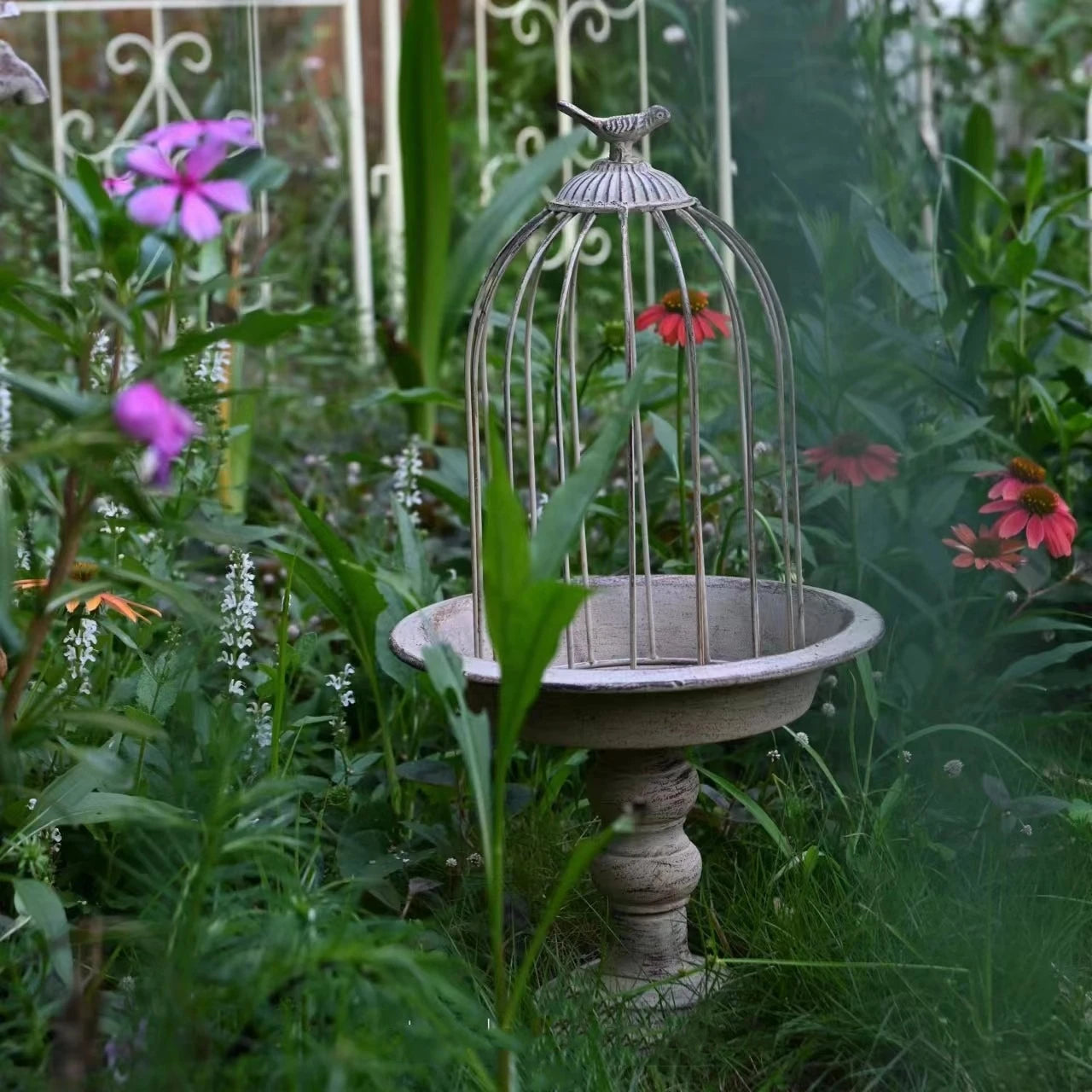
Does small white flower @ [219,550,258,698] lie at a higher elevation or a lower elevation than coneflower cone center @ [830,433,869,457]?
lower

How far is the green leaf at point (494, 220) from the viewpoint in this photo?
3.06 meters

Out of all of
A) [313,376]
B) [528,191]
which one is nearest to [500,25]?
[313,376]

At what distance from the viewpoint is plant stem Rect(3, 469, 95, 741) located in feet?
4.46

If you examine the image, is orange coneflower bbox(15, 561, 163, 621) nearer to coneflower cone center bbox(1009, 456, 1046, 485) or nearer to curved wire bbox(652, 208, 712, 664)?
curved wire bbox(652, 208, 712, 664)

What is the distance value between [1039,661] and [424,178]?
5.27ft

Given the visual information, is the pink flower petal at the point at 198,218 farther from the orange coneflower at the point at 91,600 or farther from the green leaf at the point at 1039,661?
the green leaf at the point at 1039,661

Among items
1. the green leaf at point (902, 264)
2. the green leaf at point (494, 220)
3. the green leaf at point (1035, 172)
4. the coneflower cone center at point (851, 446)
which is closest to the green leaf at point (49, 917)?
the coneflower cone center at point (851, 446)

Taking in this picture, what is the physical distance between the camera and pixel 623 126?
5.52 ft

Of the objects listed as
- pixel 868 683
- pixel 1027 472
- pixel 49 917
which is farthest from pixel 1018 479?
pixel 49 917

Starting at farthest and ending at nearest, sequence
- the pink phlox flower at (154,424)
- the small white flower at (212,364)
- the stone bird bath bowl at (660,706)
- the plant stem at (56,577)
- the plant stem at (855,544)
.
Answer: the small white flower at (212,364), the plant stem at (855,544), the stone bird bath bowl at (660,706), the plant stem at (56,577), the pink phlox flower at (154,424)

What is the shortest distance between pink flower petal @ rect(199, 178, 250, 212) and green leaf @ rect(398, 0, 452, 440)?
5.61 ft

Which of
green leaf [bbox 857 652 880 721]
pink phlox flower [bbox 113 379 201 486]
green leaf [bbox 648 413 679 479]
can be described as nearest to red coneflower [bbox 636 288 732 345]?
green leaf [bbox 648 413 679 479]

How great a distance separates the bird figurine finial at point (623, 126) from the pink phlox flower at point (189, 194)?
0.47 m

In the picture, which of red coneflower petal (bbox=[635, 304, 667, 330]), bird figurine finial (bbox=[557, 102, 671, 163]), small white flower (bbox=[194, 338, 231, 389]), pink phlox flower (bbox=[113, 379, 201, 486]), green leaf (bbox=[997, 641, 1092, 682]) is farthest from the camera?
small white flower (bbox=[194, 338, 231, 389])
